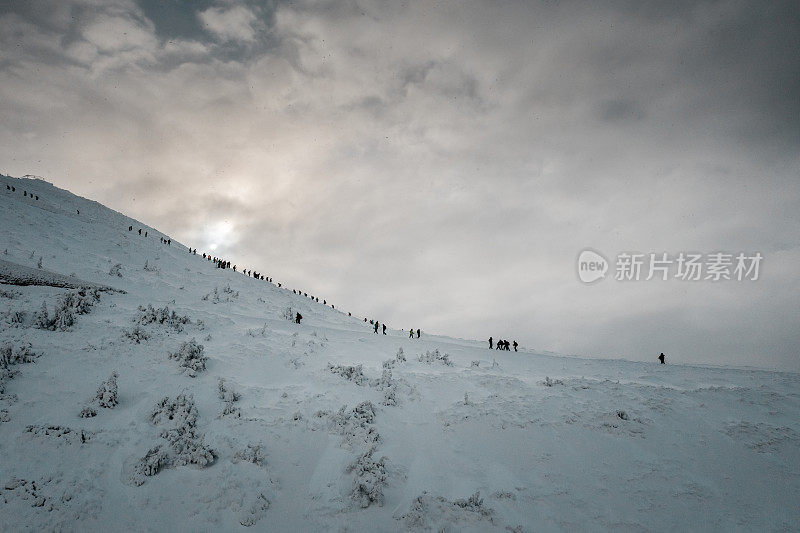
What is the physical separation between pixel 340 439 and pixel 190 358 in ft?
21.9

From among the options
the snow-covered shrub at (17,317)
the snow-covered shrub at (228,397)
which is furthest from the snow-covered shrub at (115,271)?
the snow-covered shrub at (228,397)

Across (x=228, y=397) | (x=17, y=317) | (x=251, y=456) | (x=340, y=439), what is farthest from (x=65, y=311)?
(x=340, y=439)

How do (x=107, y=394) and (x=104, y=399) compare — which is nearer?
(x=104, y=399)

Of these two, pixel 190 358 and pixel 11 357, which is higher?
pixel 190 358

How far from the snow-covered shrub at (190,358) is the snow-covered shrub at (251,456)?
4.33 m

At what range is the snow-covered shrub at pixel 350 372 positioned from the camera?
45.2ft

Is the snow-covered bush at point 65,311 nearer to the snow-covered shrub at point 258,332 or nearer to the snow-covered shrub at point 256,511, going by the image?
the snow-covered shrub at point 258,332

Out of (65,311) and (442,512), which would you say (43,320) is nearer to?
(65,311)

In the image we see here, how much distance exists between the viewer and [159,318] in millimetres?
15812

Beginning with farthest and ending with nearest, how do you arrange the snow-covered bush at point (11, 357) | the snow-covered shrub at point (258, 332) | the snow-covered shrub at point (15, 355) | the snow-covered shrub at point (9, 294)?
the snow-covered shrub at point (258, 332) → the snow-covered shrub at point (9, 294) → the snow-covered shrub at point (15, 355) → the snow-covered bush at point (11, 357)

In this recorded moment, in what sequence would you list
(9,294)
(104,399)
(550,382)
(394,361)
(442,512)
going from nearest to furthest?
(442,512), (104,399), (9,294), (550,382), (394,361)

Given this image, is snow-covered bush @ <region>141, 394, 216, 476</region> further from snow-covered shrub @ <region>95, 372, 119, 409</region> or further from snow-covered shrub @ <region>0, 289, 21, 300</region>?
snow-covered shrub @ <region>0, 289, 21, 300</region>

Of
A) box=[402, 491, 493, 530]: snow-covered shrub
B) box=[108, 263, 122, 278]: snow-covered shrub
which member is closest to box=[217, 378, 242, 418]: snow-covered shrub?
box=[402, 491, 493, 530]: snow-covered shrub

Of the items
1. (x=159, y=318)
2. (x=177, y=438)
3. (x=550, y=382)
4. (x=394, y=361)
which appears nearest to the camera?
(x=177, y=438)
